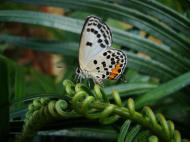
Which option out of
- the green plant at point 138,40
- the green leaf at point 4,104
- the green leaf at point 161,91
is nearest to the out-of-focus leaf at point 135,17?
the green plant at point 138,40

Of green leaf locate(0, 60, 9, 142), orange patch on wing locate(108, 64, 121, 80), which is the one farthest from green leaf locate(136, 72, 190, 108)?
green leaf locate(0, 60, 9, 142)

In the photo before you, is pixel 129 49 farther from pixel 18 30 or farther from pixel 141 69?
pixel 18 30

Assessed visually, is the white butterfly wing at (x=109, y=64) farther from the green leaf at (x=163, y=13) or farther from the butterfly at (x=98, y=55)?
the green leaf at (x=163, y=13)

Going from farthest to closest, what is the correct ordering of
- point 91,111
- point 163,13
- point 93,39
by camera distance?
point 163,13 → point 93,39 → point 91,111

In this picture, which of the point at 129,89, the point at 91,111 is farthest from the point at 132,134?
the point at 129,89

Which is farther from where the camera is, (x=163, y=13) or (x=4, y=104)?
(x=163, y=13)

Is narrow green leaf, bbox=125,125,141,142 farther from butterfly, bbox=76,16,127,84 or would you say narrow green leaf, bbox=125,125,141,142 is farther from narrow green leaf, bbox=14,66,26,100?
narrow green leaf, bbox=14,66,26,100

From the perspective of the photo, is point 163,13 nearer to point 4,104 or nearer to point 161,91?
point 161,91
